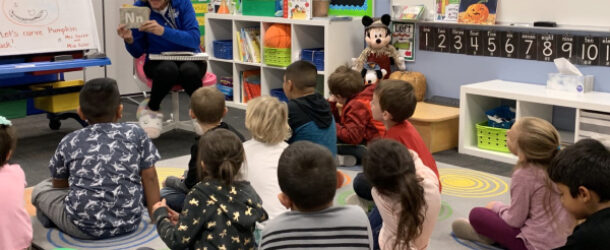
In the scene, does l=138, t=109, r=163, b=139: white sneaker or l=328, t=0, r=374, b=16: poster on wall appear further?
l=328, t=0, r=374, b=16: poster on wall

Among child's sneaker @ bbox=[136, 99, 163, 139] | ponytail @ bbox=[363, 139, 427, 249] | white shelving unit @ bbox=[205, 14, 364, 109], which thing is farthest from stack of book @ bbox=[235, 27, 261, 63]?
ponytail @ bbox=[363, 139, 427, 249]

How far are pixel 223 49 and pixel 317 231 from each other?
476 centimetres

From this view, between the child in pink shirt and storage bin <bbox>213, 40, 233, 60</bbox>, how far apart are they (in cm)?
390

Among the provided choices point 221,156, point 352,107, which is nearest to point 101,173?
point 221,156

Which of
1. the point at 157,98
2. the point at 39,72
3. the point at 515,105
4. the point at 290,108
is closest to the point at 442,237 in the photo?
the point at 290,108

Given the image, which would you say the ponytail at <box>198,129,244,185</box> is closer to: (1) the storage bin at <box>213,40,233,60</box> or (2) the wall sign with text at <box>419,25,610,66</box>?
(2) the wall sign with text at <box>419,25,610,66</box>

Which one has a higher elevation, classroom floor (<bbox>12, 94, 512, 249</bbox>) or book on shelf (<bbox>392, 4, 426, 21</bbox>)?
book on shelf (<bbox>392, 4, 426, 21</bbox>)

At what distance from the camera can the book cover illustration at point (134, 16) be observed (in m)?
4.66

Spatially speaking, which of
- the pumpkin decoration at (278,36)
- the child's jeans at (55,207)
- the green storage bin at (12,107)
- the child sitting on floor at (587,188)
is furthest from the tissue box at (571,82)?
the green storage bin at (12,107)

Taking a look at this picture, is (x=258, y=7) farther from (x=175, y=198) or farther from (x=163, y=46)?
(x=175, y=198)

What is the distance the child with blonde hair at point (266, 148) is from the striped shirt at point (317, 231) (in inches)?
30.1

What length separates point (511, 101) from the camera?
4887mm

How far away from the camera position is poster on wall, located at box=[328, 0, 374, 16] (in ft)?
18.5

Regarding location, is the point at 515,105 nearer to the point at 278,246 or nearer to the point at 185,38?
the point at 185,38
